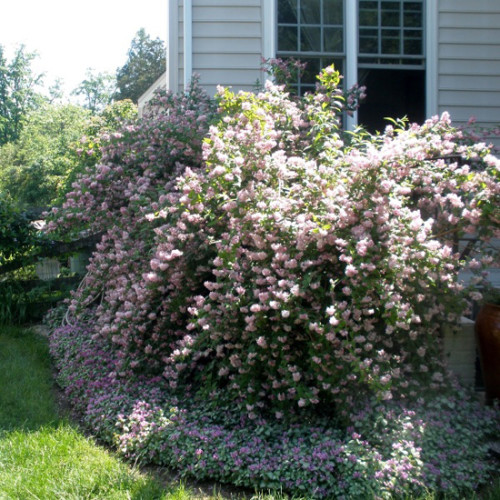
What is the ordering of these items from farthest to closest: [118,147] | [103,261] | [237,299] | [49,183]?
[49,183]
[118,147]
[103,261]
[237,299]

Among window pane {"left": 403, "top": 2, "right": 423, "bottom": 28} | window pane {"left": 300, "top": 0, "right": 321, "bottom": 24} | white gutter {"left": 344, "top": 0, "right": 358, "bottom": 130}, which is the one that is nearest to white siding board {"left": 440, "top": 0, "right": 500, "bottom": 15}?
window pane {"left": 403, "top": 2, "right": 423, "bottom": 28}

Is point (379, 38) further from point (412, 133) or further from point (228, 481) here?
point (228, 481)

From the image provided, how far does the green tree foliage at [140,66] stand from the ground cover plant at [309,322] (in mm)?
35252

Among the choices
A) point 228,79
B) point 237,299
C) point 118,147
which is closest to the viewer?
point 237,299

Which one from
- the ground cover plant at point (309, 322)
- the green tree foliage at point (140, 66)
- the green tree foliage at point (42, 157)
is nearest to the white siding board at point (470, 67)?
the ground cover plant at point (309, 322)

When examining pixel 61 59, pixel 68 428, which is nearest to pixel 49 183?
pixel 68 428

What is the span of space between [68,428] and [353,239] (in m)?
2.18

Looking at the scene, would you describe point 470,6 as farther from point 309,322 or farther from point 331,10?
point 309,322

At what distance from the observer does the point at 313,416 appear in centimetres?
374

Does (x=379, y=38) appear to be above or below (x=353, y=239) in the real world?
above

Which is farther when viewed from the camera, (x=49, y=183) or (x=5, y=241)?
(x=49, y=183)

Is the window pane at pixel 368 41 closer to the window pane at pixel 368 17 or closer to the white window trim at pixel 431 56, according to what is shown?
the window pane at pixel 368 17

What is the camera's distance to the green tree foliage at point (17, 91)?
40.3 m

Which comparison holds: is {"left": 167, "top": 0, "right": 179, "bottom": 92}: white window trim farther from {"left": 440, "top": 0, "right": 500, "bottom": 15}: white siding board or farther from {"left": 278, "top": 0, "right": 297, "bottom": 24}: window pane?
{"left": 440, "top": 0, "right": 500, "bottom": 15}: white siding board
